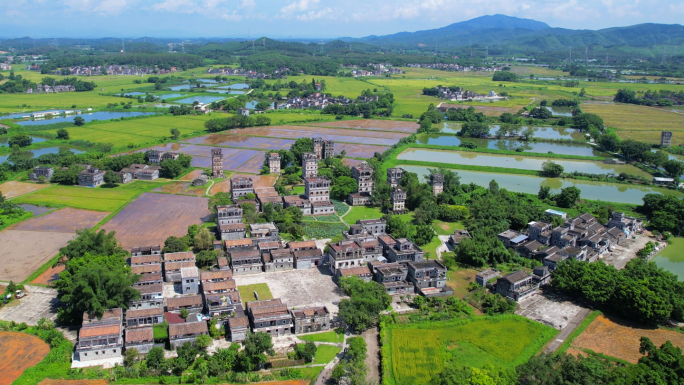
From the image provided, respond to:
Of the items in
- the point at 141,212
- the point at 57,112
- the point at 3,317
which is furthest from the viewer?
the point at 57,112

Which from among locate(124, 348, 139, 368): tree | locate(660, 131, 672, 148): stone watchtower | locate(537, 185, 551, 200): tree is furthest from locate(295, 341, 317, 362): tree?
locate(660, 131, 672, 148): stone watchtower

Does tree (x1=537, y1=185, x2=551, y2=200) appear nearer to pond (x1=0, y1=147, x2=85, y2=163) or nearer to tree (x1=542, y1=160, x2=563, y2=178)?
tree (x1=542, y1=160, x2=563, y2=178)

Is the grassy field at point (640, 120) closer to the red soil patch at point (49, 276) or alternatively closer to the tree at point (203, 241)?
the tree at point (203, 241)

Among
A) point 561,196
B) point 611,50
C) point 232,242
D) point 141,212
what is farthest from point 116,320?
point 611,50

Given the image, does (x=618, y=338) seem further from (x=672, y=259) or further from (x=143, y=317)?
(x=143, y=317)

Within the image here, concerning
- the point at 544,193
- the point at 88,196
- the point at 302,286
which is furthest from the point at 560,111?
the point at 88,196

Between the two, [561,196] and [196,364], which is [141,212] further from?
[561,196]
